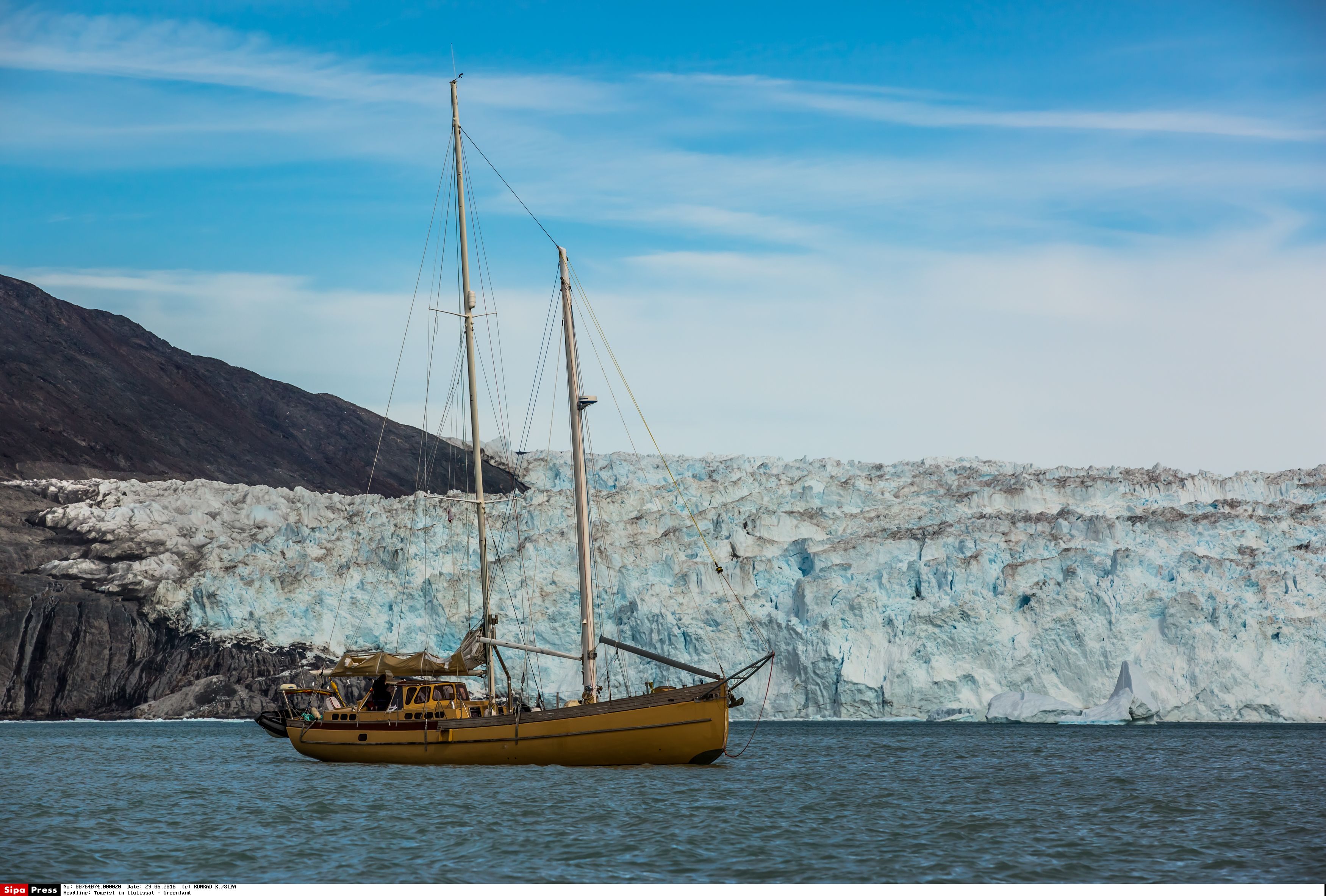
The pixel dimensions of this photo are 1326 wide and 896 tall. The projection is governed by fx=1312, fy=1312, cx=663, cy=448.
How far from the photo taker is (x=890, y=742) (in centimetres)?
4556

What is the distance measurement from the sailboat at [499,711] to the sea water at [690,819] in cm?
63

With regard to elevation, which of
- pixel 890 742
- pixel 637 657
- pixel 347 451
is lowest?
pixel 890 742

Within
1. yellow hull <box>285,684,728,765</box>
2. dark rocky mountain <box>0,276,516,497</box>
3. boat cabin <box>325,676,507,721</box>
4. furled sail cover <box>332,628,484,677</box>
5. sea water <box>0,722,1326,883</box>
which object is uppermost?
dark rocky mountain <box>0,276,516,497</box>

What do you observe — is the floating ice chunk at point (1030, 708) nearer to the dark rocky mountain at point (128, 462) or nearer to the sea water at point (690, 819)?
the sea water at point (690, 819)

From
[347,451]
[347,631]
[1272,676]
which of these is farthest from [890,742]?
[347,451]

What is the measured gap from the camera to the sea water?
17484 mm

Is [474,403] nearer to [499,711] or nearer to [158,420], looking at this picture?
[499,711]

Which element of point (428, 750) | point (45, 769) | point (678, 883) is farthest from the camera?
point (45, 769)

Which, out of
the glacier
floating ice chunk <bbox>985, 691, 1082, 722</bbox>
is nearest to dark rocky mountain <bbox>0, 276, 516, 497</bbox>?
the glacier

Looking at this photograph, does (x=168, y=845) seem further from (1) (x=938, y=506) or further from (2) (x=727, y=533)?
(1) (x=938, y=506)

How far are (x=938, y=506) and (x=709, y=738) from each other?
34.9 m

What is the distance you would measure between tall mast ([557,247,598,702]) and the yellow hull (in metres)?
1.17

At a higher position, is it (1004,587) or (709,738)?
(1004,587)

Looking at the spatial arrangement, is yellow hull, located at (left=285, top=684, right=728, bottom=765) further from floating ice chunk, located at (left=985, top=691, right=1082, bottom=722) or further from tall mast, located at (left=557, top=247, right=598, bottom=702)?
floating ice chunk, located at (left=985, top=691, right=1082, bottom=722)
